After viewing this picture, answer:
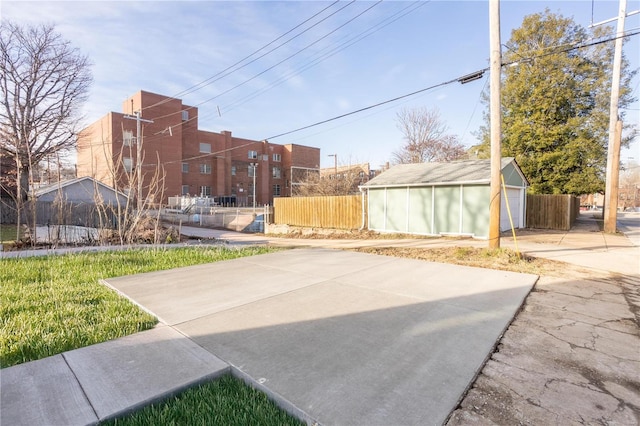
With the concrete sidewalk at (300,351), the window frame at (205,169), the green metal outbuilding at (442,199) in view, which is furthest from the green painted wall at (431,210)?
the window frame at (205,169)

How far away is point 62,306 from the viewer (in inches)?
149

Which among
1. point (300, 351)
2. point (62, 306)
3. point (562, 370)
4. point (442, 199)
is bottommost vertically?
point (562, 370)

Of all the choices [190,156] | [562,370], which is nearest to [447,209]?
[562,370]

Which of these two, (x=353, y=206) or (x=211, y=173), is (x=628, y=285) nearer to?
(x=353, y=206)

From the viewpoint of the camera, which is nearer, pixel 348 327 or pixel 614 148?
pixel 348 327

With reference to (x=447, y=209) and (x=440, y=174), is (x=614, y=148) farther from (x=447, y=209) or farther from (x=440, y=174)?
(x=447, y=209)

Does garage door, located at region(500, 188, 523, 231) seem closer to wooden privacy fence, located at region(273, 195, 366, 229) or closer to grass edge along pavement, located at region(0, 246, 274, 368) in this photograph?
wooden privacy fence, located at region(273, 195, 366, 229)

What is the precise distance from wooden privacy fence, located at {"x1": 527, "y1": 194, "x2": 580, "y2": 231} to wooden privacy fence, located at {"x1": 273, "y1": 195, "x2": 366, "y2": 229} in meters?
9.18

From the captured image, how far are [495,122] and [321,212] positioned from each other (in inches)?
460

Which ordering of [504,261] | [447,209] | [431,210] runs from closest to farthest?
1. [504,261]
2. [447,209]
3. [431,210]

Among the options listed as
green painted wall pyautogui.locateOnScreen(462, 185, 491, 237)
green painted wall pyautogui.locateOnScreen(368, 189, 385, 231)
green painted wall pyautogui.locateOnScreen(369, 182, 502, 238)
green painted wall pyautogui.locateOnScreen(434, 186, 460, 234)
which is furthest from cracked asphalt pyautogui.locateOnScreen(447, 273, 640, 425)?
green painted wall pyautogui.locateOnScreen(368, 189, 385, 231)

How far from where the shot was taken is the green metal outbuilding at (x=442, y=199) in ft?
40.4

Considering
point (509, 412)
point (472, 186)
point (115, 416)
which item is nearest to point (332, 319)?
point (509, 412)

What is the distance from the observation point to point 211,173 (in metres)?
45.6
